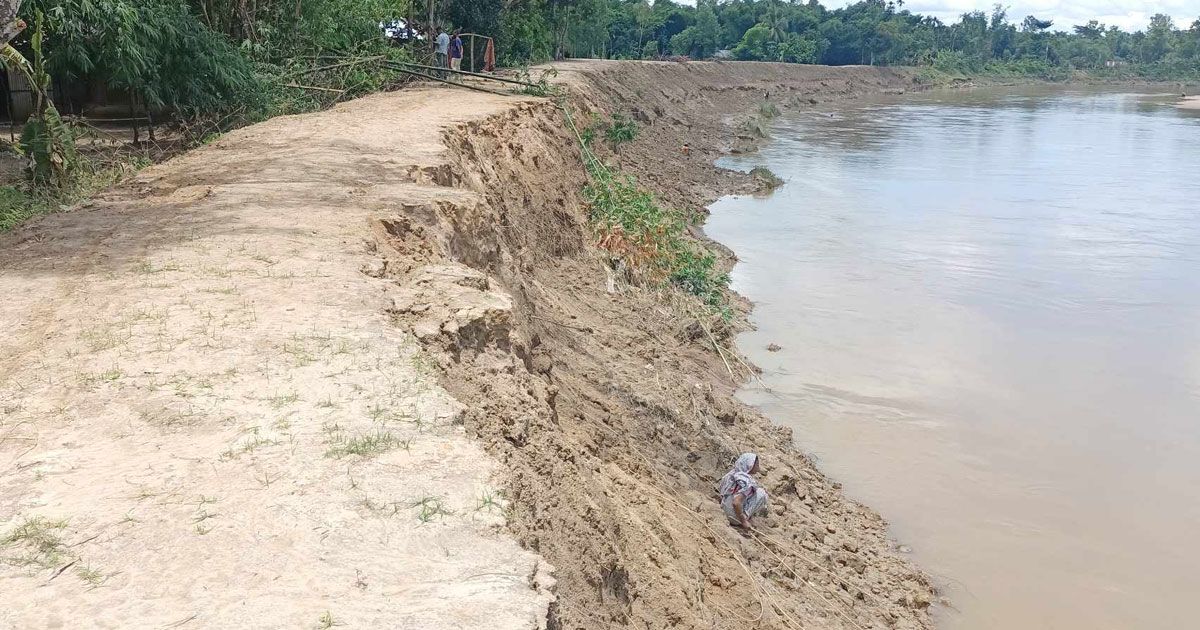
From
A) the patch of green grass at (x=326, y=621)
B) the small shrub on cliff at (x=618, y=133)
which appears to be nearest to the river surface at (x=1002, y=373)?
the small shrub on cliff at (x=618, y=133)

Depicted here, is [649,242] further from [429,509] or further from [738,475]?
[429,509]

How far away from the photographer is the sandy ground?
3033 mm

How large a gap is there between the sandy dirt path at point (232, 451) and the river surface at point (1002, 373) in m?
4.33

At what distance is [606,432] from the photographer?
6.42 metres

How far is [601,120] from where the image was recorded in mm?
20109

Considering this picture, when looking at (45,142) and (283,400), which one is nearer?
(283,400)

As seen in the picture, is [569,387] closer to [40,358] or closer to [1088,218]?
[40,358]

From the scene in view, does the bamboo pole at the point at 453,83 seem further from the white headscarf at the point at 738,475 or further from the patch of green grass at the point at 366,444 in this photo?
the patch of green grass at the point at 366,444

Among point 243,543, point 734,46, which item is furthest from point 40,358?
point 734,46

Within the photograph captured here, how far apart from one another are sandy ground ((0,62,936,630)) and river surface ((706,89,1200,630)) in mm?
744

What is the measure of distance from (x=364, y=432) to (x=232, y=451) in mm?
501

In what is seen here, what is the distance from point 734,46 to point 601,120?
51.9 meters

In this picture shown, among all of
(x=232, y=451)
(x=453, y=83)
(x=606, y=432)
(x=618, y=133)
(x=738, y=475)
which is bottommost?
(x=738, y=475)

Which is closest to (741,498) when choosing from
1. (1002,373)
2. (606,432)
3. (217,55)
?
(606,432)
